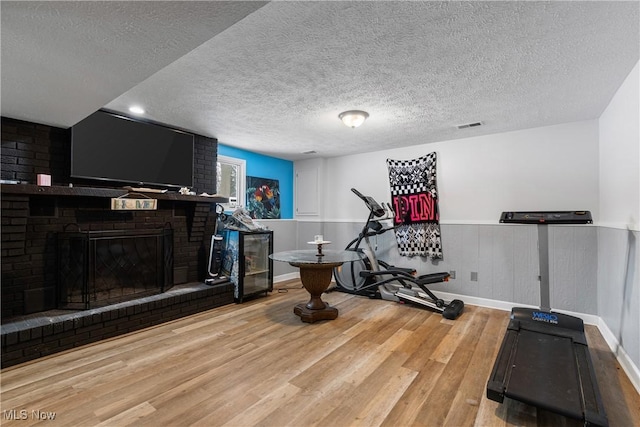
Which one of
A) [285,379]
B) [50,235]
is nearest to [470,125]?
[285,379]

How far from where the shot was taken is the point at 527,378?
185 cm

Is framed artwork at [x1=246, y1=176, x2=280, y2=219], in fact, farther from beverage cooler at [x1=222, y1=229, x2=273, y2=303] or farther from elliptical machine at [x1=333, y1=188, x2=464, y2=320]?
elliptical machine at [x1=333, y1=188, x2=464, y2=320]

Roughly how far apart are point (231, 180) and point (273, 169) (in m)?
0.96

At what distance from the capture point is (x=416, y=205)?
4.49 m

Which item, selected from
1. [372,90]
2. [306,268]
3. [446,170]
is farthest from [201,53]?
[446,170]

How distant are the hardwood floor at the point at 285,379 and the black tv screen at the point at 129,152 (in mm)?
1741

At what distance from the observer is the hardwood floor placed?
68.1 inches

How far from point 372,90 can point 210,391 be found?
271 centimetres

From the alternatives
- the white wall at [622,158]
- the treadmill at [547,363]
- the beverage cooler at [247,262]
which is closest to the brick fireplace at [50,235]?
the beverage cooler at [247,262]

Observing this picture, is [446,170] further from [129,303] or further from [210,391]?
[129,303]

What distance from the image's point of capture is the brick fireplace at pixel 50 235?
2514 millimetres

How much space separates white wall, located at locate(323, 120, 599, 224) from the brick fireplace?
3.59 metres

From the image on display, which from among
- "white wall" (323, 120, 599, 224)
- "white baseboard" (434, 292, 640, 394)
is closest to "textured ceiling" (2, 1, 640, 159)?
"white wall" (323, 120, 599, 224)

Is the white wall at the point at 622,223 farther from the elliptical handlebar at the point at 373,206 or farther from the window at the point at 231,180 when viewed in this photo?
the window at the point at 231,180
